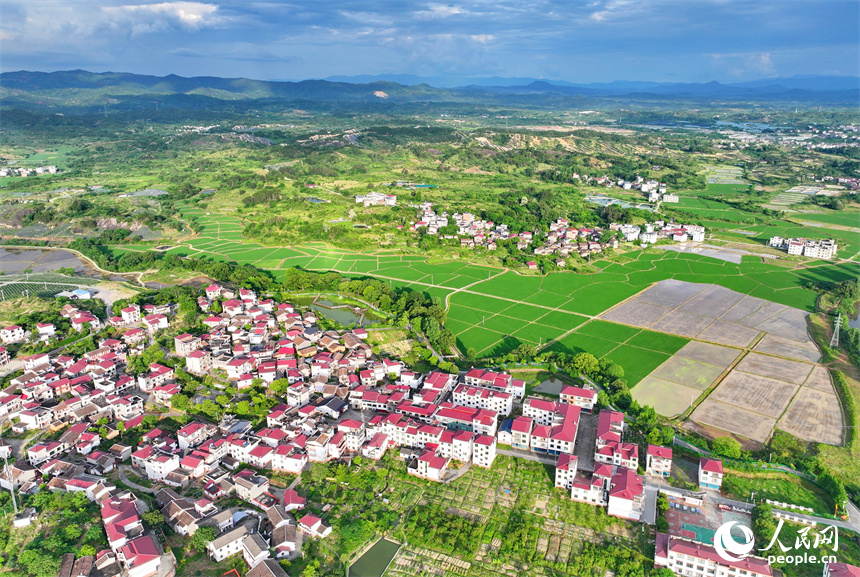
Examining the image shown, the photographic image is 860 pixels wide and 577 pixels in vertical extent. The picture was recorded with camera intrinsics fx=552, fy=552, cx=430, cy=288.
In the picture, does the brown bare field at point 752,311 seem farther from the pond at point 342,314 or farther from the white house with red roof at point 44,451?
the white house with red roof at point 44,451

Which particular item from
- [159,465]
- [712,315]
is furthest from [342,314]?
[712,315]

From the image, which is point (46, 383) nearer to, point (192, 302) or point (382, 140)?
point (192, 302)

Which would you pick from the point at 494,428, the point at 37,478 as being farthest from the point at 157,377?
the point at 494,428

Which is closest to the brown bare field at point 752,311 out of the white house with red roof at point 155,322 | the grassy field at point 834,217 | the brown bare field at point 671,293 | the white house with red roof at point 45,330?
the brown bare field at point 671,293

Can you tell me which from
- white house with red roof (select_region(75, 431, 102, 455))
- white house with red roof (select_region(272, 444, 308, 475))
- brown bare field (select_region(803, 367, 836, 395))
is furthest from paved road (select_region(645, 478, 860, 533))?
white house with red roof (select_region(75, 431, 102, 455))

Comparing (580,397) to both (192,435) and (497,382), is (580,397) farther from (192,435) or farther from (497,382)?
(192,435)
